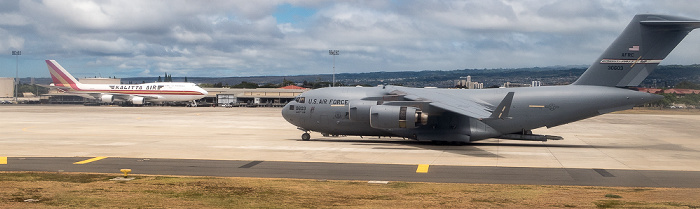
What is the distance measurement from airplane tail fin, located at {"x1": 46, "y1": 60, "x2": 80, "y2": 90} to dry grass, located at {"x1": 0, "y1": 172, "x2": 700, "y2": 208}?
290 feet

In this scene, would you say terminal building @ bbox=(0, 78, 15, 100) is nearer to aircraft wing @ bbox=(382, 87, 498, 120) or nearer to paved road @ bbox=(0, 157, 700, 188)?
paved road @ bbox=(0, 157, 700, 188)

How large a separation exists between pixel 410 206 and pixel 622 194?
5.91m

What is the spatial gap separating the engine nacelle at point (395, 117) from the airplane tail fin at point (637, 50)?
881 cm

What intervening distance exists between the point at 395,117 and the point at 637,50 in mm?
11832

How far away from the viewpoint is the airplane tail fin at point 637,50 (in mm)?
27844

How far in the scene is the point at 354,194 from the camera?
1532 cm

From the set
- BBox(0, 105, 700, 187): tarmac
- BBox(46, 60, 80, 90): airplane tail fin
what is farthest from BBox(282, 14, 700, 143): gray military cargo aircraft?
BBox(46, 60, 80, 90): airplane tail fin

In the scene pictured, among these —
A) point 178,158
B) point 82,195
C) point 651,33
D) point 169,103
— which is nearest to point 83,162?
point 178,158

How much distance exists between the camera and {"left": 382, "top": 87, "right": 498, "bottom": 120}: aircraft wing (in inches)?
1004

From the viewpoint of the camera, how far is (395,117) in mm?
28094

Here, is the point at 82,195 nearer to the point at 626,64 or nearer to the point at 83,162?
the point at 83,162

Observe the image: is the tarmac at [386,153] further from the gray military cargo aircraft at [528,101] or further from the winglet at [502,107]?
the winglet at [502,107]

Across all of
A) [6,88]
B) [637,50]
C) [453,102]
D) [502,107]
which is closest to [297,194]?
[502,107]

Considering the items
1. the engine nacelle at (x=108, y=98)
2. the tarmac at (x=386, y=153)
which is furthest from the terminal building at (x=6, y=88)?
the tarmac at (x=386, y=153)
